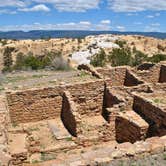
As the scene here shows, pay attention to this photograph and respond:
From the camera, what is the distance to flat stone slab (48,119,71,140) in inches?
549

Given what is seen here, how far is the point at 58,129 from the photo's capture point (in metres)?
14.8

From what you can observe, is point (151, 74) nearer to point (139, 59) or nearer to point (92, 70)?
point (92, 70)

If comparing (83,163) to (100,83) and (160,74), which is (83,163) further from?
(160,74)

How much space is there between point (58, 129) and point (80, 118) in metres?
1.47

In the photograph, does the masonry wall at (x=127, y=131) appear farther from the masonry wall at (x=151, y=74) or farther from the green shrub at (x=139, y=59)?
→ the green shrub at (x=139, y=59)

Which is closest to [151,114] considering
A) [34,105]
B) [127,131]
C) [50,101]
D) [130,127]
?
[130,127]

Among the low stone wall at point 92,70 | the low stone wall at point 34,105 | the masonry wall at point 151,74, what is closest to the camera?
the low stone wall at point 34,105

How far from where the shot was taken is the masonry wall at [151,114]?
12445mm

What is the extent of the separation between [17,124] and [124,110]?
4589 mm

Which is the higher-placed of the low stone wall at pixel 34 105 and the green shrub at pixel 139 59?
the low stone wall at pixel 34 105

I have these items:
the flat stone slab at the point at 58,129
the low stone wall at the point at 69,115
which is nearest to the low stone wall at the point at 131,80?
the low stone wall at the point at 69,115

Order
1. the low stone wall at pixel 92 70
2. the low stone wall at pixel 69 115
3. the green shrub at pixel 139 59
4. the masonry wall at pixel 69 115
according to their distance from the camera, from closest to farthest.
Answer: the low stone wall at pixel 69 115 < the masonry wall at pixel 69 115 < the low stone wall at pixel 92 70 < the green shrub at pixel 139 59

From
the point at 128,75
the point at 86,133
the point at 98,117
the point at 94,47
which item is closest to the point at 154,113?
the point at 86,133

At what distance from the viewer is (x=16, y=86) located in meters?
16.7
